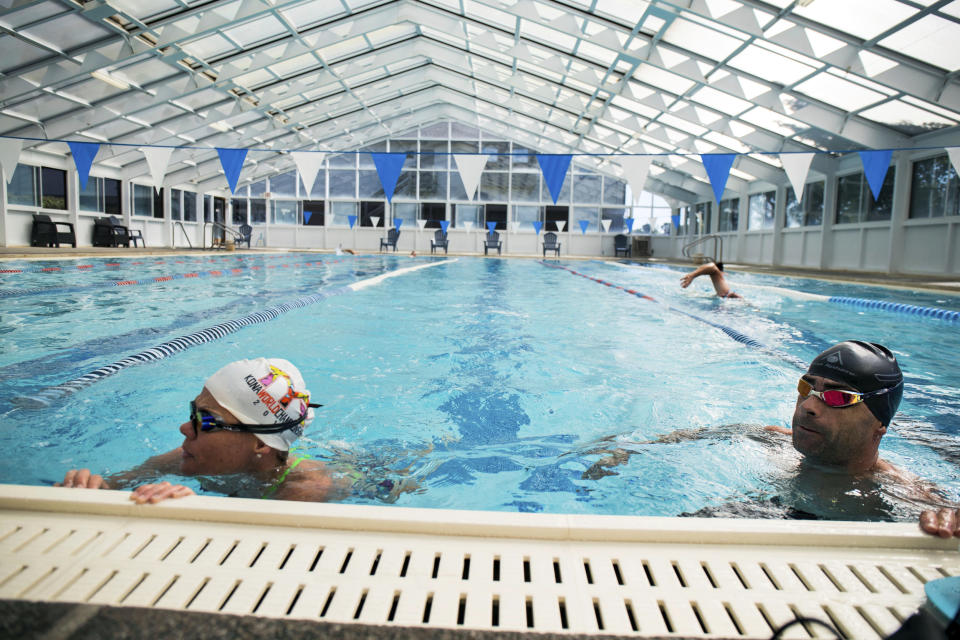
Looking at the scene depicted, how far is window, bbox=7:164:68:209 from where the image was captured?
13.2 meters

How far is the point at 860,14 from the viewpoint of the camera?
24.0ft

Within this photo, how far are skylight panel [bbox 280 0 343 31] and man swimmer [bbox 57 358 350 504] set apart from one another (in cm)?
1168

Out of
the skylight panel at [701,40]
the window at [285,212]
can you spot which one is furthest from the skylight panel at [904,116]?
the window at [285,212]

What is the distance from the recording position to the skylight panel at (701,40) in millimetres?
9328

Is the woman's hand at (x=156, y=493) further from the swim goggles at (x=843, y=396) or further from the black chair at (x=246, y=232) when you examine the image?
the black chair at (x=246, y=232)

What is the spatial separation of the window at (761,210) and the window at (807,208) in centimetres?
61

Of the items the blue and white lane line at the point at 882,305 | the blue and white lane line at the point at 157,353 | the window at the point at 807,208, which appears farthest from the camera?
the window at the point at 807,208

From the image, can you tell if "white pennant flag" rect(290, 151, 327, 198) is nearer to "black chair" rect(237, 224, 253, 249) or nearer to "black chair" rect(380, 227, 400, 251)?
"black chair" rect(380, 227, 400, 251)

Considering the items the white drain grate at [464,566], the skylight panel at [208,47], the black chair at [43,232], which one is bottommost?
the white drain grate at [464,566]

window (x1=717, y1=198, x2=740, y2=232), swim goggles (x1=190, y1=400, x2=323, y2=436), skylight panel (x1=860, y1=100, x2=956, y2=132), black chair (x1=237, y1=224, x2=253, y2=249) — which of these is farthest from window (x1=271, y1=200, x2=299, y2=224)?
swim goggles (x1=190, y1=400, x2=323, y2=436)

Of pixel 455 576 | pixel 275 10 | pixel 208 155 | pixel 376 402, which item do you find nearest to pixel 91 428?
pixel 376 402

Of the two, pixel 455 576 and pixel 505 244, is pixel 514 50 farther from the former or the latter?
pixel 455 576

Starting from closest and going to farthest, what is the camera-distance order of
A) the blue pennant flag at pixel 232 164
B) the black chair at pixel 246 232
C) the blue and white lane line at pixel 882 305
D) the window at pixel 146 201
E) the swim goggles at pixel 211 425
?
the swim goggles at pixel 211 425, the blue and white lane line at pixel 882 305, the blue pennant flag at pixel 232 164, the window at pixel 146 201, the black chair at pixel 246 232

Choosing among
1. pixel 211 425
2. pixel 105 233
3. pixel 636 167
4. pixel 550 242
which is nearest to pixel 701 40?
pixel 636 167
